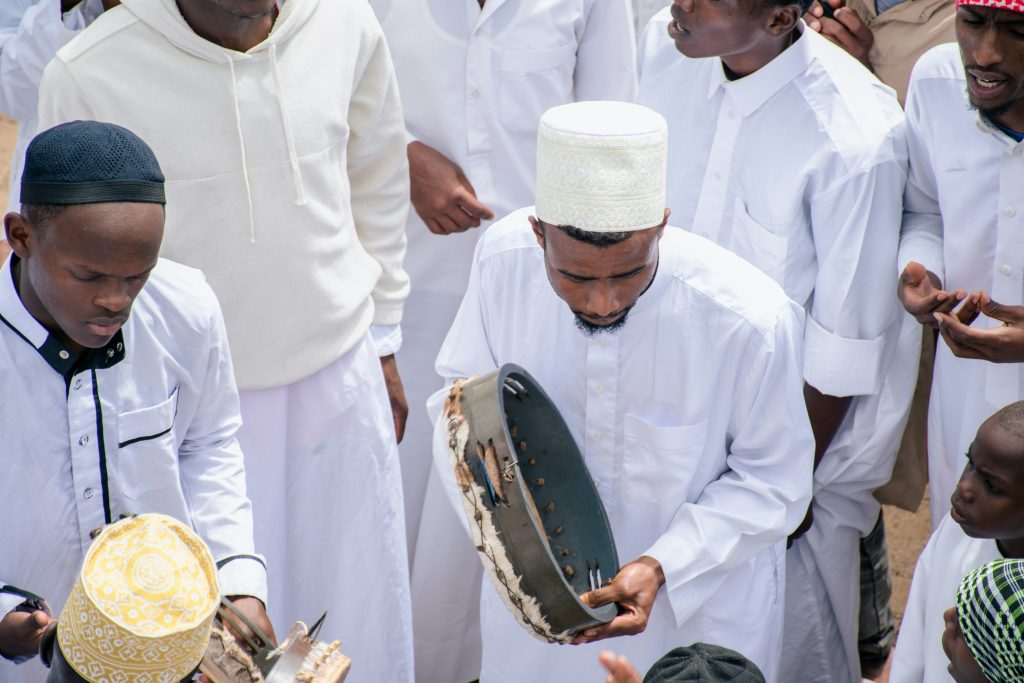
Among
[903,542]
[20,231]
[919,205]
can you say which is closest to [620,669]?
[20,231]

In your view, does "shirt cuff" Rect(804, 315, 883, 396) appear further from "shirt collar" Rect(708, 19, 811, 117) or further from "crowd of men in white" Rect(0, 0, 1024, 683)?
"shirt collar" Rect(708, 19, 811, 117)

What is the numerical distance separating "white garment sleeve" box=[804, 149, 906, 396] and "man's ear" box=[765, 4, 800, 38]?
43 cm

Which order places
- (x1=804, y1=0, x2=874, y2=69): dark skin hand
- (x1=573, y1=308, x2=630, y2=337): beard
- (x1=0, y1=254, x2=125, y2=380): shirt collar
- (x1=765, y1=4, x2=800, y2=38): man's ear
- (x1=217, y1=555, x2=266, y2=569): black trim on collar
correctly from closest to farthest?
(x1=0, y1=254, x2=125, y2=380): shirt collar
(x1=217, y1=555, x2=266, y2=569): black trim on collar
(x1=573, y1=308, x2=630, y2=337): beard
(x1=765, y1=4, x2=800, y2=38): man's ear
(x1=804, y1=0, x2=874, y2=69): dark skin hand

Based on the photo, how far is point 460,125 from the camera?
438cm

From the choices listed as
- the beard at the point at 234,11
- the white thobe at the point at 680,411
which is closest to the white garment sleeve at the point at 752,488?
the white thobe at the point at 680,411

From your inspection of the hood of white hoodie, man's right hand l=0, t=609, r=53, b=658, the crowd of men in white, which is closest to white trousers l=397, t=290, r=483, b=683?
the crowd of men in white

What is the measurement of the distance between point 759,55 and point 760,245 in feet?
1.82

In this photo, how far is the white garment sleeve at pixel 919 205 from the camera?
3.58 metres

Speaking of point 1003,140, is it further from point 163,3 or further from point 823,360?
point 163,3

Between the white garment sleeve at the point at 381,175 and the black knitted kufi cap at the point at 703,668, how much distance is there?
1.72 meters

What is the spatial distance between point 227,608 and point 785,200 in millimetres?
2007

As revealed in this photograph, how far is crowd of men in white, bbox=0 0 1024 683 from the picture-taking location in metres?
2.85

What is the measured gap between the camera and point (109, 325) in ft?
8.18

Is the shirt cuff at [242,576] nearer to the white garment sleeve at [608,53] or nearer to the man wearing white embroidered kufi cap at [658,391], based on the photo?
the man wearing white embroidered kufi cap at [658,391]
